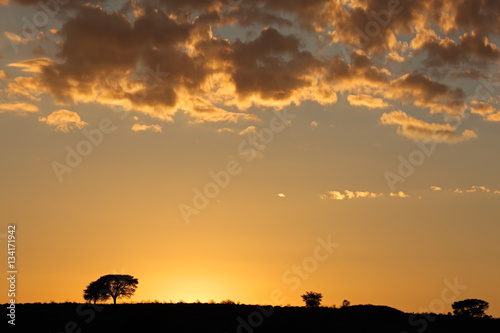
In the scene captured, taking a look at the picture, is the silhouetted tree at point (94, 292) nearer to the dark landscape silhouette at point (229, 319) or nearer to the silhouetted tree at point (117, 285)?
the silhouetted tree at point (117, 285)

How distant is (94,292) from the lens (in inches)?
3770

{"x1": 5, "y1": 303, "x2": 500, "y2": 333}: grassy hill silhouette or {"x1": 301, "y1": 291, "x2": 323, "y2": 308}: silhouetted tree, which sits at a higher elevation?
{"x1": 301, "y1": 291, "x2": 323, "y2": 308}: silhouetted tree

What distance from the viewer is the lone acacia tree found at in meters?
95.8

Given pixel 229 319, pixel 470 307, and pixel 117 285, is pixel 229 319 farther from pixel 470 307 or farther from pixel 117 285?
pixel 470 307

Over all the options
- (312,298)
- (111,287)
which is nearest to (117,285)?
(111,287)

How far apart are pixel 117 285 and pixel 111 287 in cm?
87

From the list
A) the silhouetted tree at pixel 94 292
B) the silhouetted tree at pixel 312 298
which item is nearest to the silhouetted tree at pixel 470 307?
the silhouetted tree at pixel 312 298

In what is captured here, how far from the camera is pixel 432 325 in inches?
2466

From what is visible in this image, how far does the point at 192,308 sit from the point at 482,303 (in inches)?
2500

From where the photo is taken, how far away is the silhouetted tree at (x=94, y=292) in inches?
3755

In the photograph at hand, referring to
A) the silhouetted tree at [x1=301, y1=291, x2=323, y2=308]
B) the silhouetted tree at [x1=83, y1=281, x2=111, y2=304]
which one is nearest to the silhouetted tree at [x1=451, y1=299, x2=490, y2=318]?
the silhouetted tree at [x1=301, y1=291, x2=323, y2=308]

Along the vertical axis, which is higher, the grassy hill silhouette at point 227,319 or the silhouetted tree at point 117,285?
the silhouetted tree at point 117,285

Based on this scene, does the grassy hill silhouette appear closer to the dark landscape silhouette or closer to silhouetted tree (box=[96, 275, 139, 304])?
the dark landscape silhouette

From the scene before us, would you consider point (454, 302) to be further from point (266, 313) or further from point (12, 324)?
point (12, 324)
